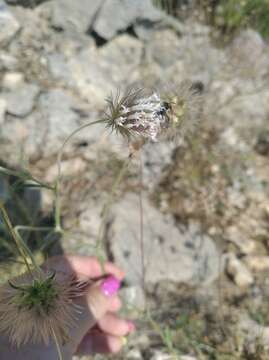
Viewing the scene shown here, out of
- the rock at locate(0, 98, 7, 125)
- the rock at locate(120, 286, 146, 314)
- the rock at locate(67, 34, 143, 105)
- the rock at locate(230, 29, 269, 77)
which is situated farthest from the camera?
the rock at locate(230, 29, 269, 77)

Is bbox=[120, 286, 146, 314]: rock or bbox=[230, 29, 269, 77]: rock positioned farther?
bbox=[230, 29, 269, 77]: rock

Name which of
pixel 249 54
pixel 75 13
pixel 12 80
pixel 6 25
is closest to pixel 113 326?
pixel 12 80

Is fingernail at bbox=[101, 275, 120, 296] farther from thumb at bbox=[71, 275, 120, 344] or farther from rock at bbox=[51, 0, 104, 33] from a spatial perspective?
rock at bbox=[51, 0, 104, 33]

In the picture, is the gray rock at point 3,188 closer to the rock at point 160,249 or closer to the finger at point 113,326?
the rock at point 160,249

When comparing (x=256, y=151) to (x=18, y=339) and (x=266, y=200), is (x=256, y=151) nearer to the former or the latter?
(x=266, y=200)

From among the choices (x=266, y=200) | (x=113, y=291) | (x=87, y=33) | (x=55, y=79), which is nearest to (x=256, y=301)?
(x=266, y=200)

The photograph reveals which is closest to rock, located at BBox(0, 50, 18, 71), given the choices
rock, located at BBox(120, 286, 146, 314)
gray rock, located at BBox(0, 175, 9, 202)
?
gray rock, located at BBox(0, 175, 9, 202)
